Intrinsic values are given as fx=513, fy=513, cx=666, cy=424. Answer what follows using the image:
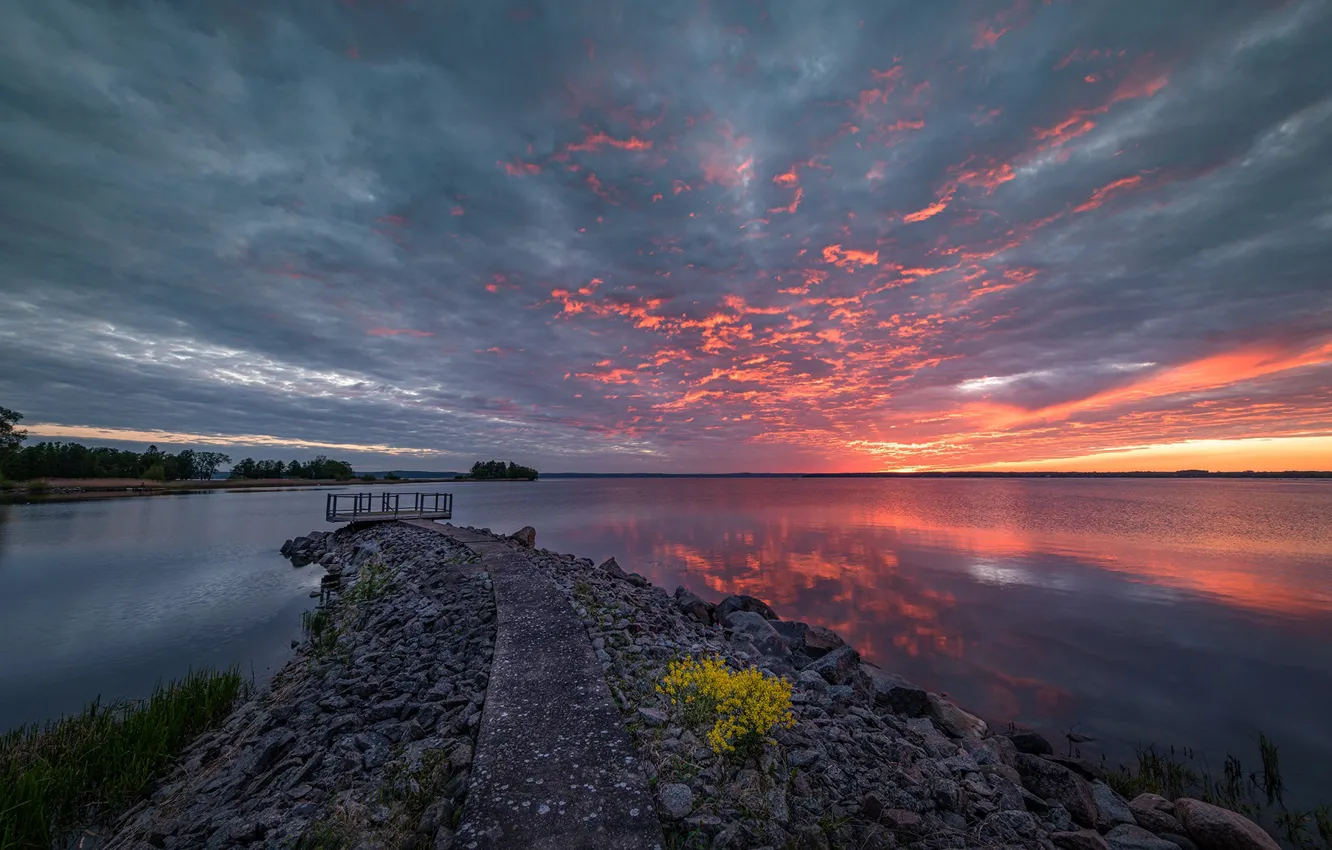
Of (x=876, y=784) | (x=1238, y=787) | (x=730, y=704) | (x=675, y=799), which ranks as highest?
(x=730, y=704)

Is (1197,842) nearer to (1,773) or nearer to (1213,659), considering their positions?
(1213,659)

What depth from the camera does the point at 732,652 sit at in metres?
10.9

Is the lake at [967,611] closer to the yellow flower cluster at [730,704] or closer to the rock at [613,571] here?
the rock at [613,571]

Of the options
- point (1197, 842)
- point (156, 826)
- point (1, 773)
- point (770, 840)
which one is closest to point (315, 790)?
point (156, 826)

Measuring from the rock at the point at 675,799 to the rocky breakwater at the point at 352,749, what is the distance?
1.69m

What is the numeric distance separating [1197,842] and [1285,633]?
16042 mm

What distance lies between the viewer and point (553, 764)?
187 inches

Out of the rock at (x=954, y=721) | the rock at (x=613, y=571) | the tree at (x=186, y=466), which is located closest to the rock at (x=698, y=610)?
the rock at (x=613, y=571)

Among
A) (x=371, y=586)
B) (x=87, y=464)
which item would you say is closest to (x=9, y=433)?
(x=87, y=464)

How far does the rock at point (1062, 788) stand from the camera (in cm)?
600

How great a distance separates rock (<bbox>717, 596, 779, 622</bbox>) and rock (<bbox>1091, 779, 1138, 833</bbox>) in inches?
381

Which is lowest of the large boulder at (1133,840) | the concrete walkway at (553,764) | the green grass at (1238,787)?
the green grass at (1238,787)

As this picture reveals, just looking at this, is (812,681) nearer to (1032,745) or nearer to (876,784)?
(1032,745)

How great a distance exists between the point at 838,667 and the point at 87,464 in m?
150
